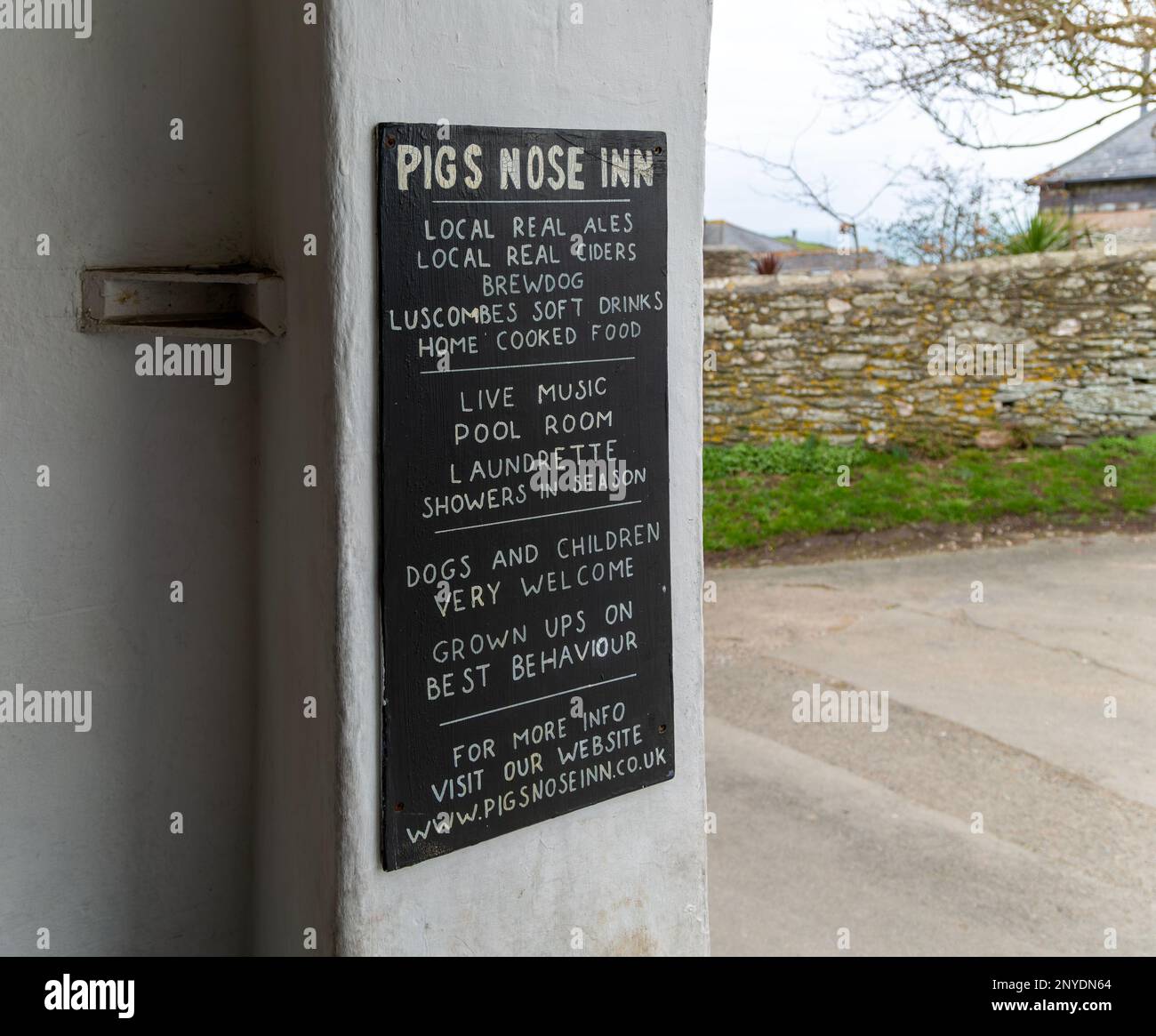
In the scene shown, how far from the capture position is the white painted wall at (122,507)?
7.73ft

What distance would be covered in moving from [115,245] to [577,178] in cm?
97

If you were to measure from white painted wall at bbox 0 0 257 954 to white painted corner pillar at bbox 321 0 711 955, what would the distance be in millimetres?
448

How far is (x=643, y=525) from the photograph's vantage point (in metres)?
2.73

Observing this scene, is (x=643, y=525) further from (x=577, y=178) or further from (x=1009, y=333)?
(x=1009, y=333)

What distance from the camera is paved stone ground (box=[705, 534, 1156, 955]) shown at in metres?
4.02
